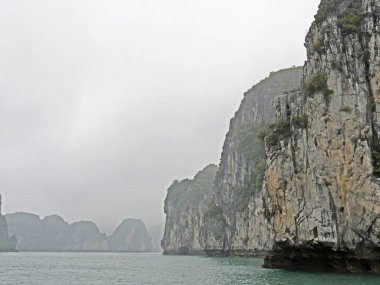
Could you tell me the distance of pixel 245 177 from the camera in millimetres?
Answer: 128000

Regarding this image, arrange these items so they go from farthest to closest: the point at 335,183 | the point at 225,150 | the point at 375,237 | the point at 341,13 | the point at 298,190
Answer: the point at 225,150, the point at 341,13, the point at 298,190, the point at 335,183, the point at 375,237

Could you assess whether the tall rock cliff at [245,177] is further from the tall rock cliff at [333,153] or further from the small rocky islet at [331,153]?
the tall rock cliff at [333,153]

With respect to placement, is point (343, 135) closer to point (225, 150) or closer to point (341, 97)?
point (341, 97)

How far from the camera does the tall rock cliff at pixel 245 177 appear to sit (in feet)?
365

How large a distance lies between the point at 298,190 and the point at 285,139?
606 centimetres

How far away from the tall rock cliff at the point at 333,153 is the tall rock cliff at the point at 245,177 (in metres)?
55.9

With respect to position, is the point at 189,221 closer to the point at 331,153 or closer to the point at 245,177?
the point at 245,177

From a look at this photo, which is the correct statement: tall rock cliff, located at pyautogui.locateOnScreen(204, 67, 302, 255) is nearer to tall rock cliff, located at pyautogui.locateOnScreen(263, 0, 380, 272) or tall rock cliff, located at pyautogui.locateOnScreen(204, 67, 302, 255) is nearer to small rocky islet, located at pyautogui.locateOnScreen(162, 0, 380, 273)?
small rocky islet, located at pyautogui.locateOnScreen(162, 0, 380, 273)

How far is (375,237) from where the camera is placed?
3984 centimetres

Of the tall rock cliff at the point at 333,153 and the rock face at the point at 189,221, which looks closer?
the tall rock cliff at the point at 333,153

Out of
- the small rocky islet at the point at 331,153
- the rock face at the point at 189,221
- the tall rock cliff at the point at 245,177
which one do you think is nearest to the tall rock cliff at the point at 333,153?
the small rocky islet at the point at 331,153

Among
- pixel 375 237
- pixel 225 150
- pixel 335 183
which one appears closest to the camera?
pixel 375 237

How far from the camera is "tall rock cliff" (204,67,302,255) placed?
111188 millimetres

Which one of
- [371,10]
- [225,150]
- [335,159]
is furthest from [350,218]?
[225,150]
